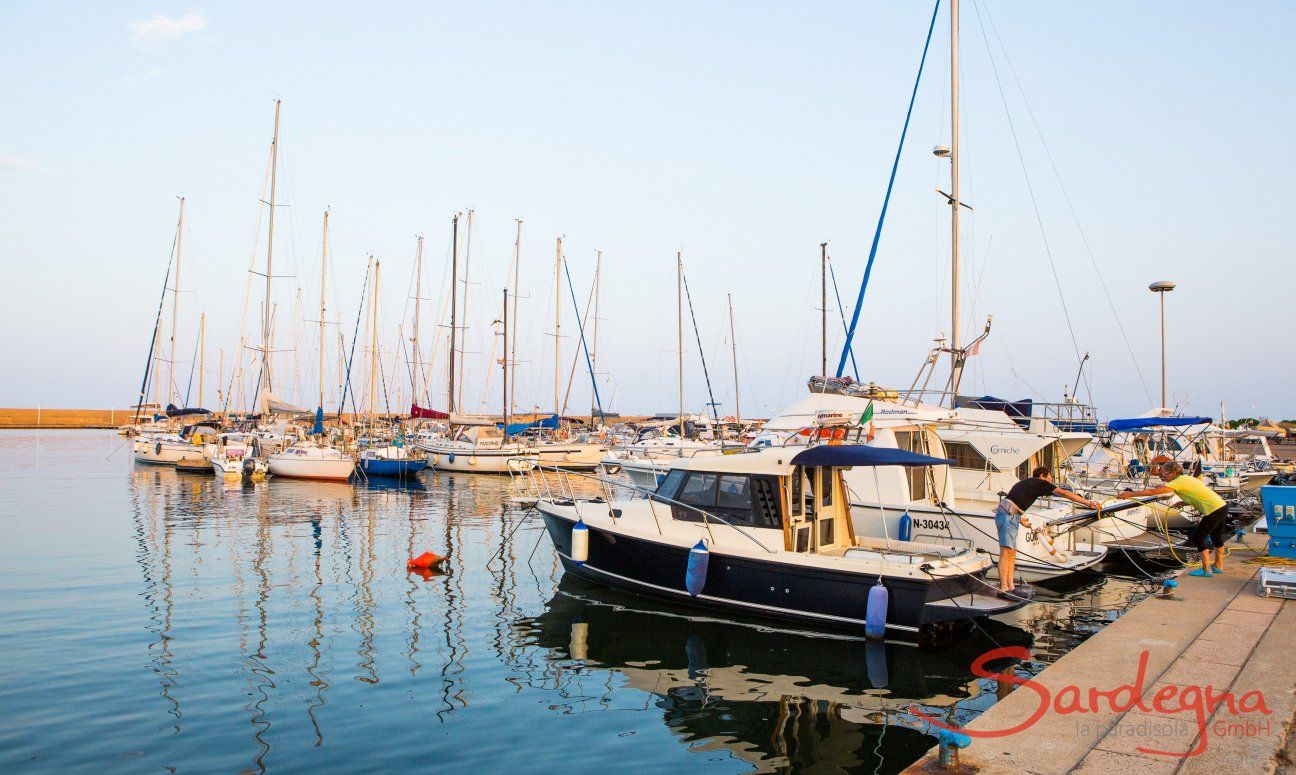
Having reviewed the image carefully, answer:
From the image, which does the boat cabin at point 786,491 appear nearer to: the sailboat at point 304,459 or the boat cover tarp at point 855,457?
the boat cover tarp at point 855,457

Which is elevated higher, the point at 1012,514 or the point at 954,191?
the point at 954,191

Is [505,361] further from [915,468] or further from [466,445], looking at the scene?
[915,468]

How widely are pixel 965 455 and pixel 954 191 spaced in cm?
721


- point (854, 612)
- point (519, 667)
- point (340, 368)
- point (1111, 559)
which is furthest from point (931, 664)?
point (340, 368)

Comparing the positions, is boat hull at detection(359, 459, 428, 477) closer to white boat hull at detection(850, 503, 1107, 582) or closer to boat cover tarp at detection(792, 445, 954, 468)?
white boat hull at detection(850, 503, 1107, 582)

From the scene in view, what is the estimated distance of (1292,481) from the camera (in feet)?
82.8

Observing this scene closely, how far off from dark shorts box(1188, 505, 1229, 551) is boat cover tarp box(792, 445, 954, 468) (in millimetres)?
4147

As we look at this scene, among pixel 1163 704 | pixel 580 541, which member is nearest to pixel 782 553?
pixel 580 541

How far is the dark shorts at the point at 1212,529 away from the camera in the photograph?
41.0 feet

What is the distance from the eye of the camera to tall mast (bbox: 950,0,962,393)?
2053cm

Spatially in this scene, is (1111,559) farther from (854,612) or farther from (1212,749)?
(1212,749)

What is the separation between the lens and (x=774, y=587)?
1205cm

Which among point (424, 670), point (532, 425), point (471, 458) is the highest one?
point (532, 425)

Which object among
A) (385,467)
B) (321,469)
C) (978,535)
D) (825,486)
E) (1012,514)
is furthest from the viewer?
(385,467)
